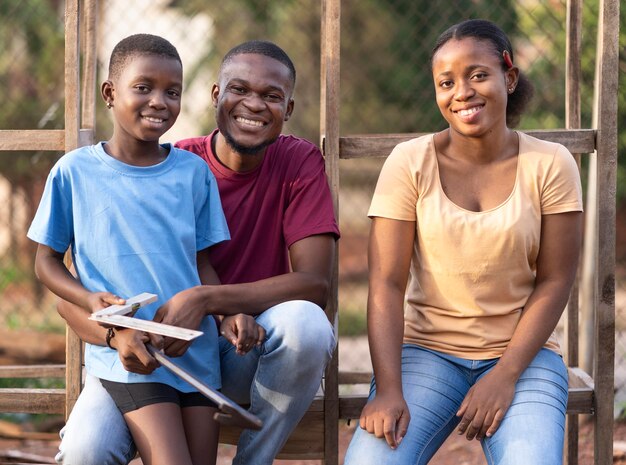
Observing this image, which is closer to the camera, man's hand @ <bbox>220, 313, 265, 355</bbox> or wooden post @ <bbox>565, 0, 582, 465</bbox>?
man's hand @ <bbox>220, 313, 265, 355</bbox>

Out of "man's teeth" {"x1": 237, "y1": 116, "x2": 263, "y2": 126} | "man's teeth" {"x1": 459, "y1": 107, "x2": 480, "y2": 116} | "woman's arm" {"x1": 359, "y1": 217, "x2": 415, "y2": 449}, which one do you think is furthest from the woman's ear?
"man's teeth" {"x1": 237, "y1": 116, "x2": 263, "y2": 126}

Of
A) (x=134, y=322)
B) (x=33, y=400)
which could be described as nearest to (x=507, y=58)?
(x=134, y=322)

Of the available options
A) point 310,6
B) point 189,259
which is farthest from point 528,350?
point 310,6

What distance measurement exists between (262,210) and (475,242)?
0.68m

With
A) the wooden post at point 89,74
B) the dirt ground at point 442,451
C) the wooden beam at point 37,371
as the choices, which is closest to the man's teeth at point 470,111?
the wooden post at point 89,74

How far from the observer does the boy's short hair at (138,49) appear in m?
2.77

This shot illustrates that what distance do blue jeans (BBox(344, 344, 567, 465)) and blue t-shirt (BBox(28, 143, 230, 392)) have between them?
556 millimetres

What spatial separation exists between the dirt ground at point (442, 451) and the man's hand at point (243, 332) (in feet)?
5.62

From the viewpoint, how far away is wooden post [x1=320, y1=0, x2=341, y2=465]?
316cm

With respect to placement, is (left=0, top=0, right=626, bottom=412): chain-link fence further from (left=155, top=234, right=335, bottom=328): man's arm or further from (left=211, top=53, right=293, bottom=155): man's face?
(left=155, top=234, right=335, bottom=328): man's arm

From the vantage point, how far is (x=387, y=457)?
2.59m

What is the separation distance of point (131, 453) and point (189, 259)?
0.58 meters

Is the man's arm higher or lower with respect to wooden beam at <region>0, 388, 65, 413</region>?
higher

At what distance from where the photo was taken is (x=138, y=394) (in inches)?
101
